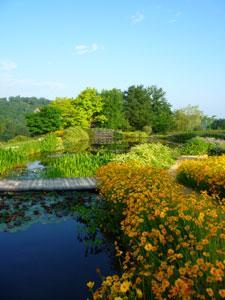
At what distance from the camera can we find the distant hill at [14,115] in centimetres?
6981

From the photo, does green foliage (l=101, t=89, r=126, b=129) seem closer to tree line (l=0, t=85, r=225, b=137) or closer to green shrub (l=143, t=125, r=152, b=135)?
tree line (l=0, t=85, r=225, b=137)

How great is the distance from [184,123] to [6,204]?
51.6m

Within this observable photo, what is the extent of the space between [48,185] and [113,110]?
4499 cm

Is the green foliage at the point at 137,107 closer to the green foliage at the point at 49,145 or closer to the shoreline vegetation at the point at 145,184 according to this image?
the shoreline vegetation at the point at 145,184

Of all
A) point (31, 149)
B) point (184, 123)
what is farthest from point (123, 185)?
point (184, 123)

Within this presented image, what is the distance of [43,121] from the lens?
132 ft

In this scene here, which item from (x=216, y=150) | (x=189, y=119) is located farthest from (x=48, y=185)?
(x=189, y=119)

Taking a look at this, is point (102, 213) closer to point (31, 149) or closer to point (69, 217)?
point (69, 217)

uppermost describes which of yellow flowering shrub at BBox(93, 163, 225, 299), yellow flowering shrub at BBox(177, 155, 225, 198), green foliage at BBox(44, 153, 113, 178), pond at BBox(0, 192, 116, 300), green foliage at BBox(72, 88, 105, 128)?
green foliage at BBox(72, 88, 105, 128)

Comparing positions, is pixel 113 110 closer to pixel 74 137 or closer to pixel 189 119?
pixel 189 119

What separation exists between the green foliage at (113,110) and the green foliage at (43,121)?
1463 cm

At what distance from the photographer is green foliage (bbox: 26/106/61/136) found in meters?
39.4

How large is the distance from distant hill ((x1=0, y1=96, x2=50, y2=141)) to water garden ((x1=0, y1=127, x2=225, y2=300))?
55875mm

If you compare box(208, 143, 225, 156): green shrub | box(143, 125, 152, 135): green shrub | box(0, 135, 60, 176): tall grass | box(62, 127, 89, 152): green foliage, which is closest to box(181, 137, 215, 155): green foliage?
box(208, 143, 225, 156): green shrub
